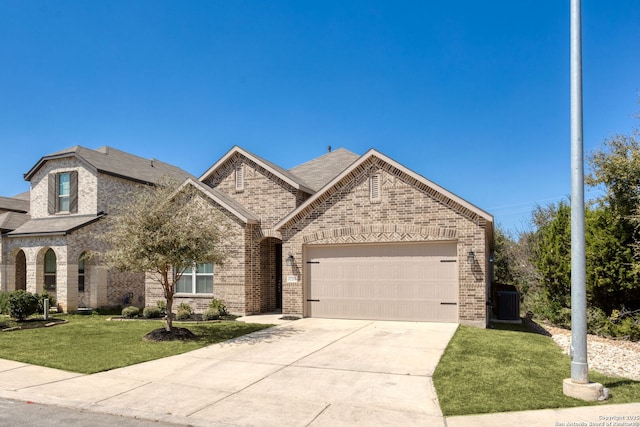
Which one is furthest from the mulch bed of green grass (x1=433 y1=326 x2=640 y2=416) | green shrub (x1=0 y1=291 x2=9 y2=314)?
green grass (x1=433 y1=326 x2=640 y2=416)

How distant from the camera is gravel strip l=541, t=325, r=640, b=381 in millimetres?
9211

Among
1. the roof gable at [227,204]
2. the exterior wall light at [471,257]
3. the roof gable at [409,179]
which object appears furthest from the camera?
the roof gable at [227,204]

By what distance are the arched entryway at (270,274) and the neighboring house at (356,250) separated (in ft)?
0.15

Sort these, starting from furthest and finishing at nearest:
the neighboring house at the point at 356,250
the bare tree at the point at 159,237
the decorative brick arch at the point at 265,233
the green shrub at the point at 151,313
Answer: the decorative brick arch at the point at 265,233 < the green shrub at the point at 151,313 < the neighboring house at the point at 356,250 < the bare tree at the point at 159,237

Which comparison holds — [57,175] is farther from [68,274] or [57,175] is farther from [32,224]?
[68,274]

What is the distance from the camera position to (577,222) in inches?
286

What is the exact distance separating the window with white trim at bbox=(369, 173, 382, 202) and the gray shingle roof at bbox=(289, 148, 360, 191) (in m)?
4.85

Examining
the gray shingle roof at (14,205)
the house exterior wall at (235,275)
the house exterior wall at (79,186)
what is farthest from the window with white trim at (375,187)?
the gray shingle roof at (14,205)

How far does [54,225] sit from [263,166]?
10.8 m

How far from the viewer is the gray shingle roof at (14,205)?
985 inches

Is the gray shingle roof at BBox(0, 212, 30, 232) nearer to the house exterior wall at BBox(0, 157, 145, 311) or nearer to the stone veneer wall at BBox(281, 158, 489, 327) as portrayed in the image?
the house exterior wall at BBox(0, 157, 145, 311)

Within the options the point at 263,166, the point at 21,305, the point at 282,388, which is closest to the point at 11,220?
the point at 21,305

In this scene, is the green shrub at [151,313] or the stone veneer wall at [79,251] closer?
the green shrub at [151,313]

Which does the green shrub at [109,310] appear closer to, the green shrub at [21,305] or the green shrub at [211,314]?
the green shrub at [21,305]
